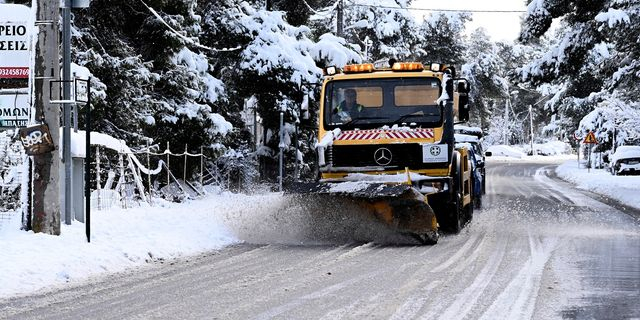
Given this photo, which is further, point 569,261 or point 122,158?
point 122,158

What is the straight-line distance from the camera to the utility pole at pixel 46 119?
1101 cm

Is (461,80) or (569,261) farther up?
(461,80)

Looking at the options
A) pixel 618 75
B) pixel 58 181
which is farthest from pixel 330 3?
pixel 58 181

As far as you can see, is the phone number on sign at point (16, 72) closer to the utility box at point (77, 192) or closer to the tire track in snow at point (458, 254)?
the utility box at point (77, 192)

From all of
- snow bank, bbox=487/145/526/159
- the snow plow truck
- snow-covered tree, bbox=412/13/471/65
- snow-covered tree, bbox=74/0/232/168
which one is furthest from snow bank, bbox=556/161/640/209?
snow bank, bbox=487/145/526/159

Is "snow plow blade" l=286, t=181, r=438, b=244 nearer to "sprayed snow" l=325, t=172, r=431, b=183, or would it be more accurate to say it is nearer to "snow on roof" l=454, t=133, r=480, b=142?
"sprayed snow" l=325, t=172, r=431, b=183

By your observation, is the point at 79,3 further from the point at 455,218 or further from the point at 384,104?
the point at 455,218

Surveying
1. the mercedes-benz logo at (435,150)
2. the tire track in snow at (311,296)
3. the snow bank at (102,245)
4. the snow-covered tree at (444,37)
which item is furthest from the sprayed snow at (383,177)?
the snow-covered tree at (444,37)

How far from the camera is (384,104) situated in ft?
44.1

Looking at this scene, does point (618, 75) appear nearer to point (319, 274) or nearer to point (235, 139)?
point (235, 139)

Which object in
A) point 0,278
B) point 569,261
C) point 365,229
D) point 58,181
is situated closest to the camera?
point 0,278

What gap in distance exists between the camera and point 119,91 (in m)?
18.5

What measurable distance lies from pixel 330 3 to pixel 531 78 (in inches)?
696

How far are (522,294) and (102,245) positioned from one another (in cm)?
568
